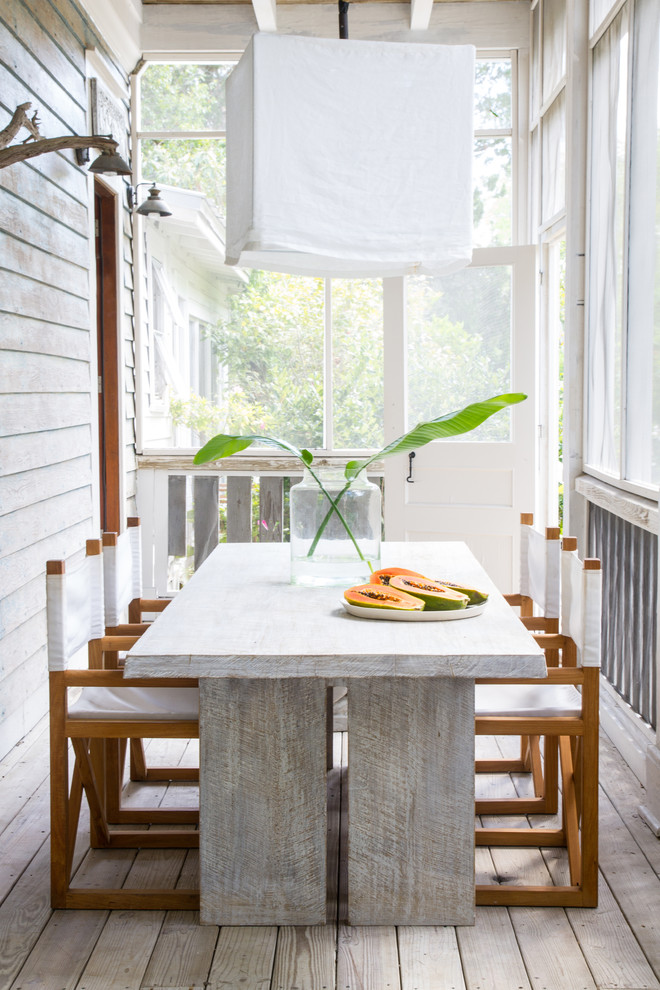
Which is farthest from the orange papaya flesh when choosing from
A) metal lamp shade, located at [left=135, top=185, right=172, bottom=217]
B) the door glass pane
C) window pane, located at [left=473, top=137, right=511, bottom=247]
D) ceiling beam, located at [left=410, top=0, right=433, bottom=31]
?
ceiling beam, located at [left=410, top=0, right=433, bottom=31]

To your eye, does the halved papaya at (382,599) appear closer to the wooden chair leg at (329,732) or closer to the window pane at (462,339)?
the wooden chair leg at (329,732)

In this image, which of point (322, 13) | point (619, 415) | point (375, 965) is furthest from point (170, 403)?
point (375, 965)

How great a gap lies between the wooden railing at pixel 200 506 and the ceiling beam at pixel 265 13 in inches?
85.4

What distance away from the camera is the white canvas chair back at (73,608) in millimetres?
2205

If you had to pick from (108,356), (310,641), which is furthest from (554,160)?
(310,641)

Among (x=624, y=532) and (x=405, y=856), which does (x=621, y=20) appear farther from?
(x=405, y=856)

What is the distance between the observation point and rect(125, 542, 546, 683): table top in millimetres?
1963

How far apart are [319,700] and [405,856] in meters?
0.40

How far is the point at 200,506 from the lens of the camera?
5.48 meters

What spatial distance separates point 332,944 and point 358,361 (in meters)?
3.68

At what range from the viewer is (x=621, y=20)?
345 cm

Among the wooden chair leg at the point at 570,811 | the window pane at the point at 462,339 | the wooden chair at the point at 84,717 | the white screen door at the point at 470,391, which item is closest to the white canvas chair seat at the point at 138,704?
the wooden chair at the point at 84,717

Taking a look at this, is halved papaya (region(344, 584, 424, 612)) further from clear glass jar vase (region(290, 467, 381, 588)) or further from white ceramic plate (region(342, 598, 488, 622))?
clear glass jar vase (region(290, 467, 381, 588))

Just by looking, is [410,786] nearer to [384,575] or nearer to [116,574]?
[384,575]
